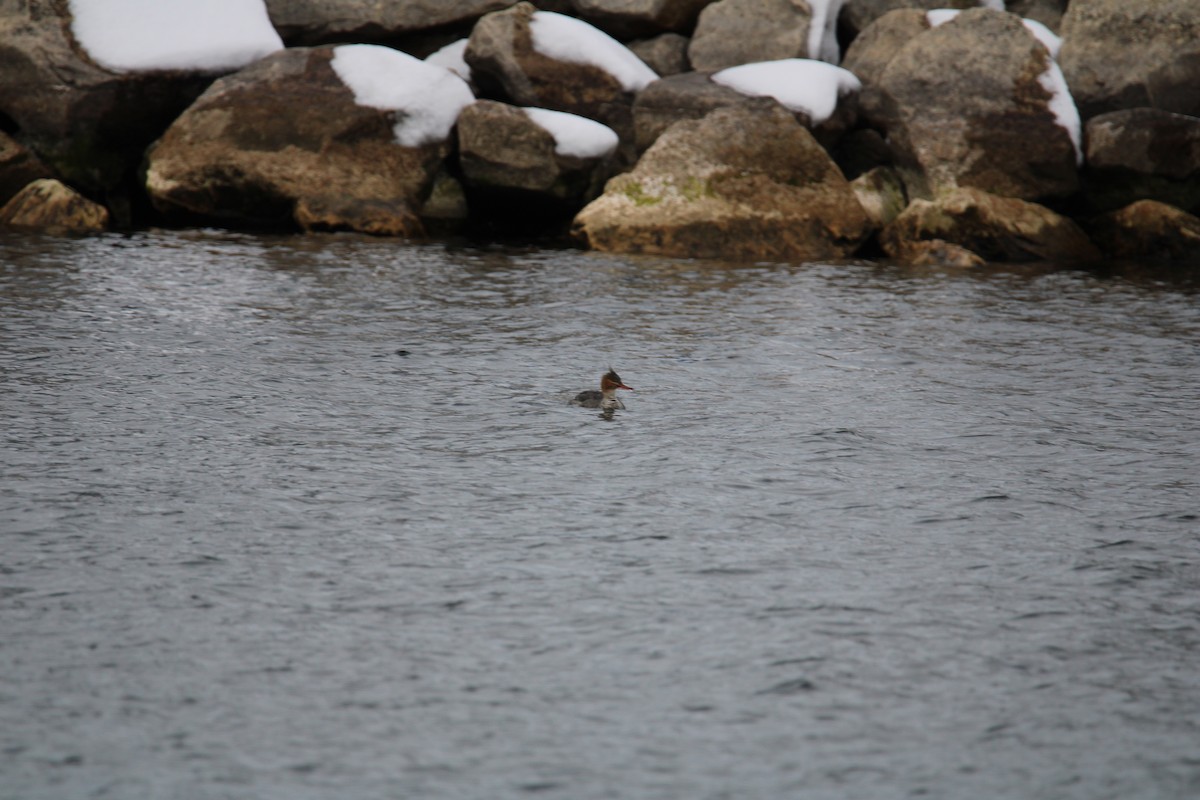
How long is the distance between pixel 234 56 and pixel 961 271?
38.8ft

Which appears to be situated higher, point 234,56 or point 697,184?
point 234,56

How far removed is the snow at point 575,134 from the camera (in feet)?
65.1

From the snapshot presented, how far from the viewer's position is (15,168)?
20.0 m

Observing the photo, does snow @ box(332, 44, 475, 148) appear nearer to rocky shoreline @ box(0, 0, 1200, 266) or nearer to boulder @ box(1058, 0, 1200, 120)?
rocky shoreline @ box(0, 0, 1200, 266)

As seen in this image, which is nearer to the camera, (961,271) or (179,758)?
(179,758)

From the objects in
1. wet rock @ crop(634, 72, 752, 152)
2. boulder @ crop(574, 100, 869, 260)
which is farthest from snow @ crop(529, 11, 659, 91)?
boulder @ crop(574, 100, 869, 260)

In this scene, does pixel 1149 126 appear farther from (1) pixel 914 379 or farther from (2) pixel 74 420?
(2) pixel 74 420

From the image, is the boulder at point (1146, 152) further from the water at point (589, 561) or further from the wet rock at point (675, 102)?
the water at point (589, 561)

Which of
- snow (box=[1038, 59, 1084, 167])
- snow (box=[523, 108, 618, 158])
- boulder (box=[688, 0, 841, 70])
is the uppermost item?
boulder (box=[688, 0, 841, 70])

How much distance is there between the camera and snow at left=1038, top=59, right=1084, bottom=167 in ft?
64.6

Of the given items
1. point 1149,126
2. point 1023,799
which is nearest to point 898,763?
point 1023,799

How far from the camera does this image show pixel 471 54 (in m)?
21.5

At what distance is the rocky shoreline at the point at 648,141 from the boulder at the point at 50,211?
1.4 inches

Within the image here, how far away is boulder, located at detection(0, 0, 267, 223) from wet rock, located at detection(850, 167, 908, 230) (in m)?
10.3
